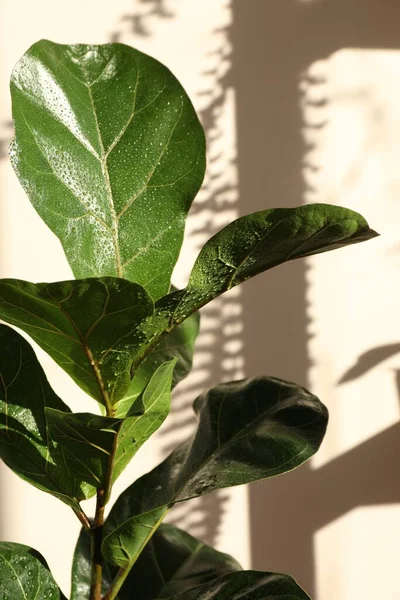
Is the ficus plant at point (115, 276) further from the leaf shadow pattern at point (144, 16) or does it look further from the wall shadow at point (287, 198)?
the leaf shadow pattern at point (144, 16)

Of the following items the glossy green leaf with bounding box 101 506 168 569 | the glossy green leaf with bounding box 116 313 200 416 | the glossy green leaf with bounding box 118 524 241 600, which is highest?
the glossy green leaf with bounding box 116 313 200 416

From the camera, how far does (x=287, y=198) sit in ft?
5.97

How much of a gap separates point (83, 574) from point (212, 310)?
873 mm

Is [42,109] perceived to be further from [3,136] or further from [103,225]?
[3,136]

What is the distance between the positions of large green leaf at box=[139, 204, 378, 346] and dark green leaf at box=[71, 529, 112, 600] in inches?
17.9

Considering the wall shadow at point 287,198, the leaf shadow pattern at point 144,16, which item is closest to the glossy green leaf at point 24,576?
the wall shadow at point 287,198

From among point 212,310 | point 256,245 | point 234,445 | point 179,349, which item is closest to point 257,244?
point 256,245

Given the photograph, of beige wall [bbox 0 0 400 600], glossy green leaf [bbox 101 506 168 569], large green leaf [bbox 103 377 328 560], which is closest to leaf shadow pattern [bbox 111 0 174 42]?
beige wall [bbox 0 0 400 600]

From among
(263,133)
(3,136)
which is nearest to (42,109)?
(3,136)

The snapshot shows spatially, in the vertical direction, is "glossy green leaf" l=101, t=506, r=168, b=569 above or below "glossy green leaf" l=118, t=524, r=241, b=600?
above

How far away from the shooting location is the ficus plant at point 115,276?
0.69 metres

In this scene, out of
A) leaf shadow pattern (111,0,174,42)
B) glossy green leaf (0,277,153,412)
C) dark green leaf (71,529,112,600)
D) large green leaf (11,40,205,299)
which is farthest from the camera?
leaf shadow pattern (111,0,174,42)

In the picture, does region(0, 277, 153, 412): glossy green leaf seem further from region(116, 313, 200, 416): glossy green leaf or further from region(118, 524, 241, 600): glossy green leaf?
region(118, 524, 241, 600): glossy green leaf

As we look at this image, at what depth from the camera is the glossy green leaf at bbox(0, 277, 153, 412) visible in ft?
2.05
